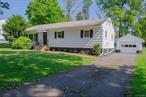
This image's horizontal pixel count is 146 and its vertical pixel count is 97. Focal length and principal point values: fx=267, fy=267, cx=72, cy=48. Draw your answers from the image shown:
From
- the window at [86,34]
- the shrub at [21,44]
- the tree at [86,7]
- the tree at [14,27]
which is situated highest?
the tree at [86,7]

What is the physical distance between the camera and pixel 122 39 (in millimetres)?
41656

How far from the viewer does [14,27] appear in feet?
140

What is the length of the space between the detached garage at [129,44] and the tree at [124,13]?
11.3 meters

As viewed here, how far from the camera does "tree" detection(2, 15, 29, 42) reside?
42.5 meters

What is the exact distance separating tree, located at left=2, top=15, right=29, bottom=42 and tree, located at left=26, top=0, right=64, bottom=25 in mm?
10441

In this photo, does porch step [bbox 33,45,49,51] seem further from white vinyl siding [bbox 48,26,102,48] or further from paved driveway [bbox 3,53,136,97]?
paved driveway [bbox 3,53,136,97]

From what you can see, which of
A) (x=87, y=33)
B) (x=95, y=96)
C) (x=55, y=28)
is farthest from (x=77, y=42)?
(x=95, y=96)

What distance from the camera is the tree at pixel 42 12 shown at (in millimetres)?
53719

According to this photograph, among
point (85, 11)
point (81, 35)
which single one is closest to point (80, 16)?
point (85, 11)

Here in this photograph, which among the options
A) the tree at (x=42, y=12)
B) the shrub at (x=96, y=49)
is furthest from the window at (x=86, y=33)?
the tree at (x=42, y=12)

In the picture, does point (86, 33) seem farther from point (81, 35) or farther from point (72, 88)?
point (72, 88)

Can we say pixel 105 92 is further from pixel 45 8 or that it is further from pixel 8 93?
pixel 45 8

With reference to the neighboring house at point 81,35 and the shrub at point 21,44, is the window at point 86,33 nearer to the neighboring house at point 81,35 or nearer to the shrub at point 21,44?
the neighboring house at point 81,35

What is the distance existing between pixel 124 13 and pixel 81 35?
24.2 meters
